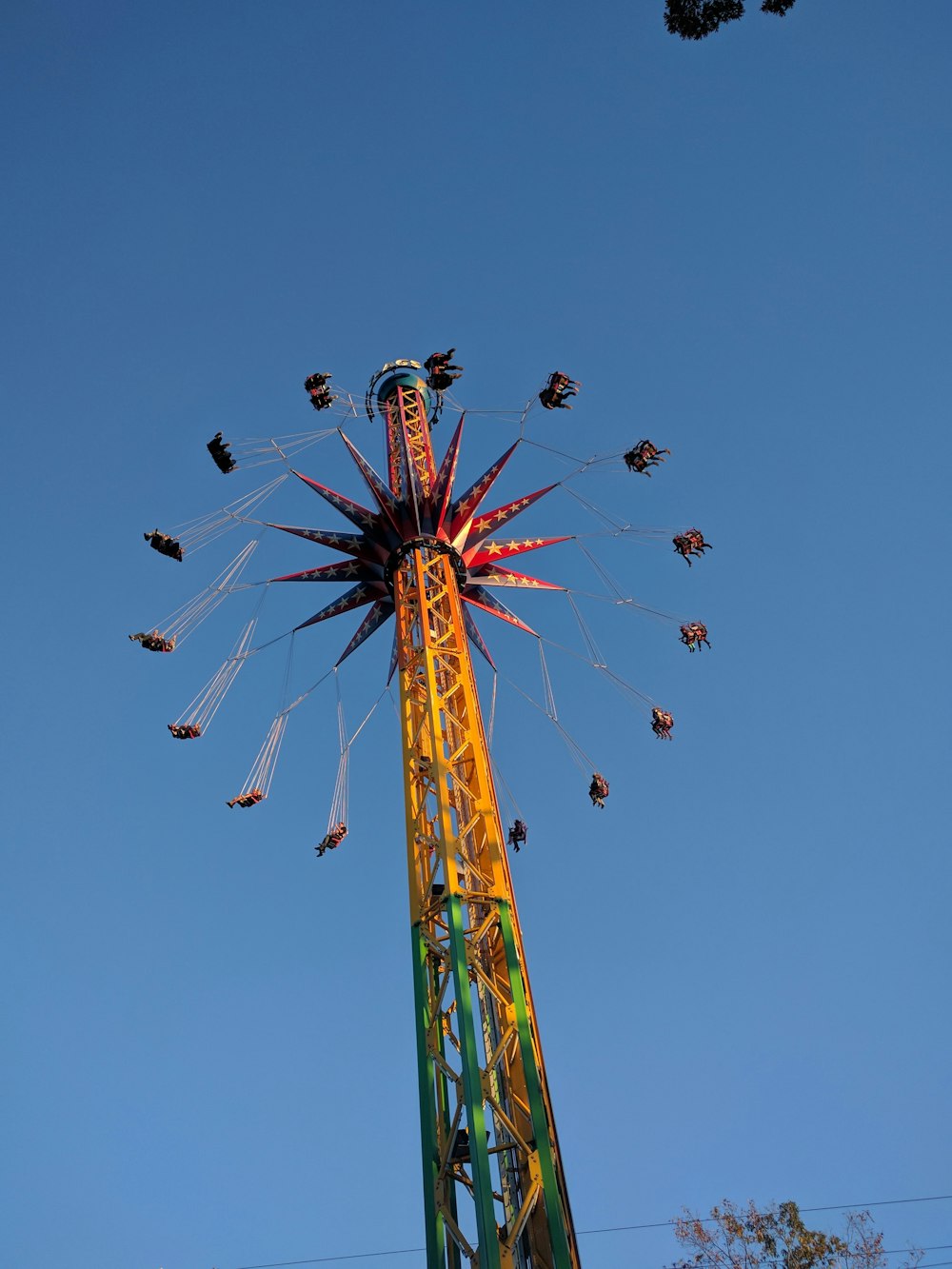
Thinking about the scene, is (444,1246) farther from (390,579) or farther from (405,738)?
(390,579)

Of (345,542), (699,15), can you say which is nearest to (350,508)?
(345,542)

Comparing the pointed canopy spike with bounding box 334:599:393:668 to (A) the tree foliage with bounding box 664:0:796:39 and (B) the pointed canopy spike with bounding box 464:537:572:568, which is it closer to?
(B) the pointed canopy spike with bounding box 464:537:572:568

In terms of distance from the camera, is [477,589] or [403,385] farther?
[403,385]

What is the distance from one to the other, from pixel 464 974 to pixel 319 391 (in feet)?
38.8

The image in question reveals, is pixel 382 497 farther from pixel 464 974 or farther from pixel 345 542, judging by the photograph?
pixel 464 974

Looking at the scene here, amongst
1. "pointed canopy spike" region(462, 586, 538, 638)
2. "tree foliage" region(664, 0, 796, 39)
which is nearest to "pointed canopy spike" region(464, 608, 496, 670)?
"pointed canopy spike" region(462, 586, 538, 638)

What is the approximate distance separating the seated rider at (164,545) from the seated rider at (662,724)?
8.42 metres

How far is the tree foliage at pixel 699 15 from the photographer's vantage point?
1301 cm

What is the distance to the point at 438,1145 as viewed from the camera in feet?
38.3

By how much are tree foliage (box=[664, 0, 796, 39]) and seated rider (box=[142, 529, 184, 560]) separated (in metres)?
10.6

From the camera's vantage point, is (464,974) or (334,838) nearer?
(464,974)

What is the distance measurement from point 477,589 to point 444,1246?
10021mm

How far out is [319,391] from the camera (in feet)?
67.2

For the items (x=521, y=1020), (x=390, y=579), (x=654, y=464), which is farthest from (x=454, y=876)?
(x=654, y=464)
